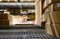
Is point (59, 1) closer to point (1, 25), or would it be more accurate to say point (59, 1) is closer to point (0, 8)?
point (1, 25)

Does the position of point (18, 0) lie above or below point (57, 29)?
above

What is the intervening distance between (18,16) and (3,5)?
2.11 m

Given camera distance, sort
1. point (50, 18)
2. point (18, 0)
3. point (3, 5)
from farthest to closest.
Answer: point (18, 0)
point (3, 5)
point (50, 18)

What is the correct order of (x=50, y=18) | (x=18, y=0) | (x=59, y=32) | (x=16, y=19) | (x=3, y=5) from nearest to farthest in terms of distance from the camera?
(x=59, y=32) → (x=50, y=18) → (x=3, y=5) → (x=18, y=0) → (x=16, y=19)

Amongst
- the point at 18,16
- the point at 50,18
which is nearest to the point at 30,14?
the point at 18,16

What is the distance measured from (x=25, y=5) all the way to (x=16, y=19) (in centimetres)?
184

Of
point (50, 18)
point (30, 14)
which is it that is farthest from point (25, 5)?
point (50, 18)

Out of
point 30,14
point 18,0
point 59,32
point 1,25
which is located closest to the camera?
point 59,32

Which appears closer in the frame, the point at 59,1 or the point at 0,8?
the point at 59,1

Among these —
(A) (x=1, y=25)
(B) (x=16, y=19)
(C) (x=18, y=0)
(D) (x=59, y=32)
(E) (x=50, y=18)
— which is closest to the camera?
(D) (x=59, y=32)

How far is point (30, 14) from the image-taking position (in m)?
8.74

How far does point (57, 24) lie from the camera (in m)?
2.03

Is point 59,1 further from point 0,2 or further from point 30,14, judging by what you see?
point 30,14

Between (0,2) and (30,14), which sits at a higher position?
(0,2)
